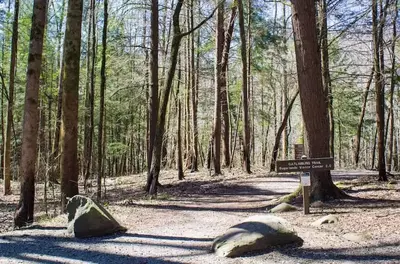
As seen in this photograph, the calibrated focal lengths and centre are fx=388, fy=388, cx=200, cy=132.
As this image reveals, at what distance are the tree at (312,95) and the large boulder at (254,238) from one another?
3.16 meters

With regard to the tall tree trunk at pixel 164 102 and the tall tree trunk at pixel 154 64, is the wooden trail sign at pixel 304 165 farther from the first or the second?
the tall tree trunk at pixel 154 64

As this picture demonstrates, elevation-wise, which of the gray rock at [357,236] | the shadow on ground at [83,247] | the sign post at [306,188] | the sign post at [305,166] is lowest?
the shadow on ground at [83,247]

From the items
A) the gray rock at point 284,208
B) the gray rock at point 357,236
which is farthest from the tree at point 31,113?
the gray rock at point 357,236

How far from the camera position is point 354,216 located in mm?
6738

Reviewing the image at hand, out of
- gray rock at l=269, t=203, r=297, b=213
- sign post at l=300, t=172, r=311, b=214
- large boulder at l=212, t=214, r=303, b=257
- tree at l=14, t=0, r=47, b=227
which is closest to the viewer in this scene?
large boulder at l=212, t=214, r=303, b=257

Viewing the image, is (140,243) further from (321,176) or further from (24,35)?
(24,35)

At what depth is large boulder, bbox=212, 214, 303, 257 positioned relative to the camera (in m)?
5.15

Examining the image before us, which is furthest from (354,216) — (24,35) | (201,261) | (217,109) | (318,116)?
(24,35)

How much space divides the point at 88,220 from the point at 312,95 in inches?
207

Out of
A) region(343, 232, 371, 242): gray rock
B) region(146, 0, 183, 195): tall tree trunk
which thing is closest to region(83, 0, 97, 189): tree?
region(146, 0, 183, 195): tall tree trunk

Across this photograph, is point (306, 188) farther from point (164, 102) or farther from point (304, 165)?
point (164, 102)

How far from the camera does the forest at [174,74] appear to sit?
28.5 feet

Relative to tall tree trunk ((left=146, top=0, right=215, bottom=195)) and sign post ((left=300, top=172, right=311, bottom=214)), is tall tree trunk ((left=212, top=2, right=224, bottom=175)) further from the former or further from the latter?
sign post ((left=300, top=172, right=311, bottom=214))

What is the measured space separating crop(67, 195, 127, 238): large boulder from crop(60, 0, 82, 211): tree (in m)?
1.87
